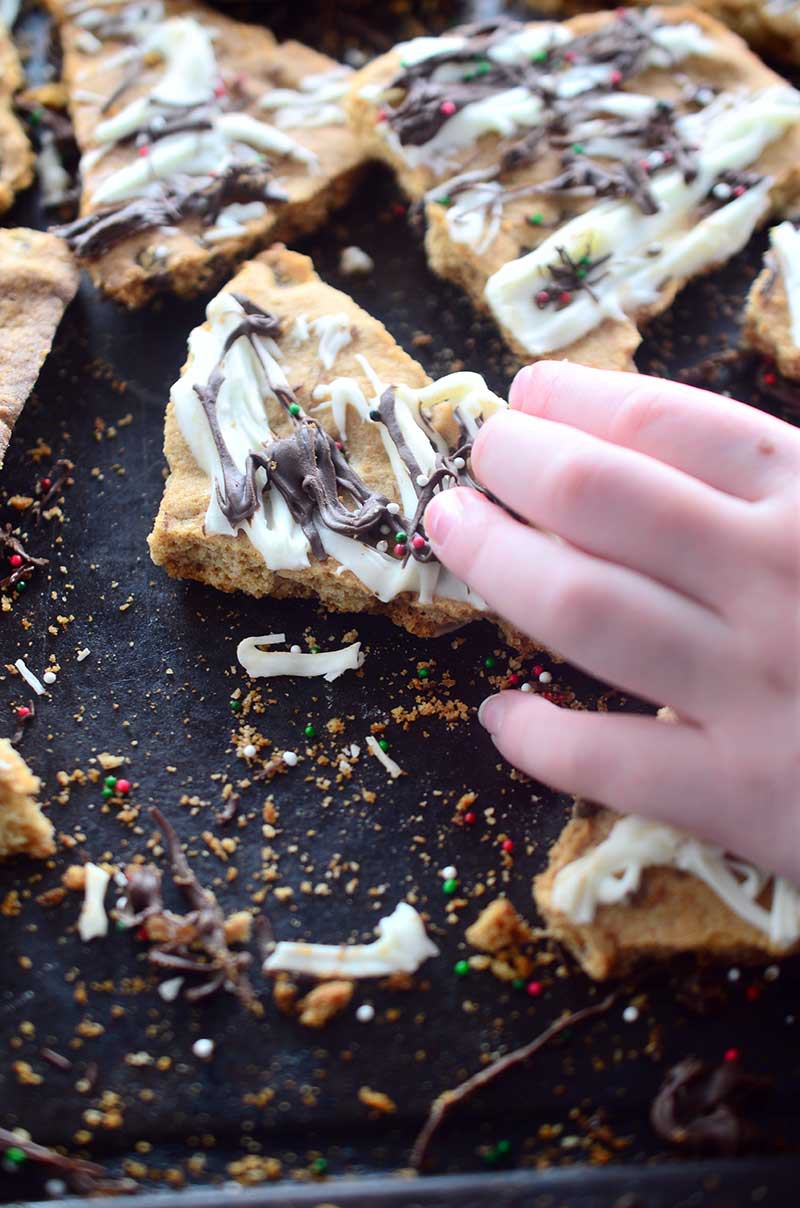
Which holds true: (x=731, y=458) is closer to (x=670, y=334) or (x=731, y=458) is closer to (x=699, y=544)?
(x=699, y=544)

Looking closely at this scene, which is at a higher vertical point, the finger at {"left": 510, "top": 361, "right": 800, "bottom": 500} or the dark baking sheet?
the finger at {"left": 510, "top": 361, "right": 800, "bottom": 500}

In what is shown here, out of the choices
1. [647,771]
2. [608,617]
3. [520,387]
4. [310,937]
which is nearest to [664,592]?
[608,617]

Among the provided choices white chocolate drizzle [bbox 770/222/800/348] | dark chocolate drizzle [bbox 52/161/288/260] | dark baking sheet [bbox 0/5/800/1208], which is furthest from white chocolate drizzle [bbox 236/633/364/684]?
white chocolate drizzle [bbox 770/222/800/348]

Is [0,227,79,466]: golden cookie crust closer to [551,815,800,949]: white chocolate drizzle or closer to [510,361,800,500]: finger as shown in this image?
[510,361,800,500]: finger

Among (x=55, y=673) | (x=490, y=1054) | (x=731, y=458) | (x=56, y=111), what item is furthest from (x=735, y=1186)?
(x=56, y=111)

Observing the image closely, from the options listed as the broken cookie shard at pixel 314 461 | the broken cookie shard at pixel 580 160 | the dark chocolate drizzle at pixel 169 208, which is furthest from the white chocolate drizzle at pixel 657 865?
the dark chocolate drizzle at pixel 169 208

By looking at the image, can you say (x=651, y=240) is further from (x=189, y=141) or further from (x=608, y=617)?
(x=608, y=617)
